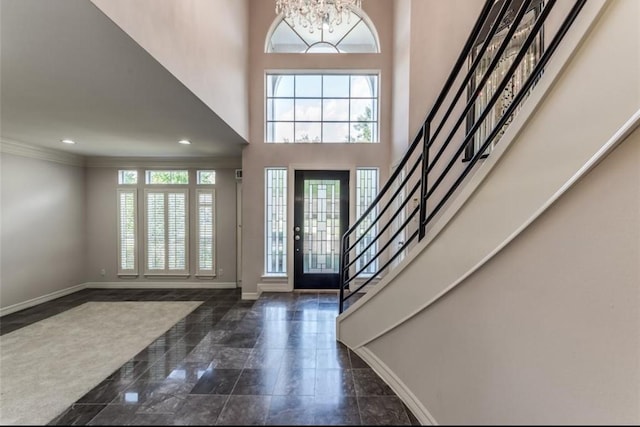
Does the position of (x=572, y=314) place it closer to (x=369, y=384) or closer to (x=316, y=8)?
(x=369, y=384)

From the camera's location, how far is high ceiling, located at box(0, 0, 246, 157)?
5.02 feet

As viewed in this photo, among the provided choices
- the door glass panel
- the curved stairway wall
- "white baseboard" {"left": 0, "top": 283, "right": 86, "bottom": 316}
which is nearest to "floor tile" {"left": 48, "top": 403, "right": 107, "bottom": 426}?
the curved stairway wall

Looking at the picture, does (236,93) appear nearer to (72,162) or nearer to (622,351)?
(72,162)

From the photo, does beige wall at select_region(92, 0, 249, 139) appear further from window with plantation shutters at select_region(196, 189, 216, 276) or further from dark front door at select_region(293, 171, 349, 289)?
window with plantation shutters at select_region(196, 189, 216, 276)

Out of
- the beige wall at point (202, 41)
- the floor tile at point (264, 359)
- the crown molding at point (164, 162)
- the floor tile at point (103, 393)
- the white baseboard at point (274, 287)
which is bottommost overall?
the floor tile at point (103, 393)

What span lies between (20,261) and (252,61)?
481cm

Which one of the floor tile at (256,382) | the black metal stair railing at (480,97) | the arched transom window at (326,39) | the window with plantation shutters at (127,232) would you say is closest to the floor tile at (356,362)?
the black metal stair railing at (480,97)

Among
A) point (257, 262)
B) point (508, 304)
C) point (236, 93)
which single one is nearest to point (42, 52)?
point (236, 93)

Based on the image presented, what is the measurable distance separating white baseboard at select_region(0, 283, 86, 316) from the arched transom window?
18.3ft

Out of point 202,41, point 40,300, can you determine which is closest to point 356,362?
point 202,41

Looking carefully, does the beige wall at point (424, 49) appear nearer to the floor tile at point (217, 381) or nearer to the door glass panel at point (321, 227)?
the door glass panel at point (321, 227)

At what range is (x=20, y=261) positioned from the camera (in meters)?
4.43

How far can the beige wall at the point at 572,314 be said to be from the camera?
0.85m

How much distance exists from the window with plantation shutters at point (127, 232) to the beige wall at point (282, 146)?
2624 millimetres
